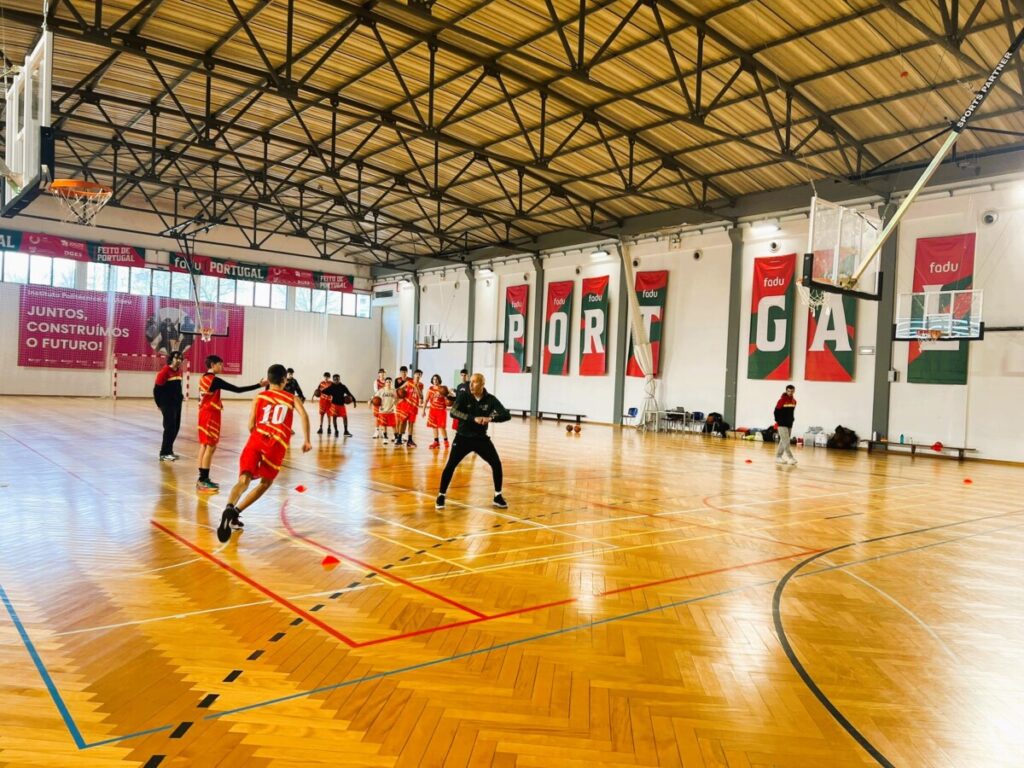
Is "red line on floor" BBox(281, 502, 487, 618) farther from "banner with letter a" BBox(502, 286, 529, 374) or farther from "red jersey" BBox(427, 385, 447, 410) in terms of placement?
"banner with letter a" BBox(502, 286, 529, 374)

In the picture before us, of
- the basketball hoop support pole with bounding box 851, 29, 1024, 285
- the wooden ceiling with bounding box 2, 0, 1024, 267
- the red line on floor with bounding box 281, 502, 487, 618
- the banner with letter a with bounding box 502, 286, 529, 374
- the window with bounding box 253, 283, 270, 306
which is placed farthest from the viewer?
the window with bounding box 253, 283, 270, 306

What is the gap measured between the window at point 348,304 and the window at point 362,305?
10.2 inches

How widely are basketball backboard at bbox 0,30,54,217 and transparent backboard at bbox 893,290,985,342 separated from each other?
19.3m

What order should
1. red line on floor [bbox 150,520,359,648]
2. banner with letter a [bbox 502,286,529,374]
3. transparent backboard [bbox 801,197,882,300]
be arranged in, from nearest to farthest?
red line on floor [bbox 150,520,359,648], transparent backboard [bbox 801,197,882,300], banner with letter a [bbox 502,286,529,374]

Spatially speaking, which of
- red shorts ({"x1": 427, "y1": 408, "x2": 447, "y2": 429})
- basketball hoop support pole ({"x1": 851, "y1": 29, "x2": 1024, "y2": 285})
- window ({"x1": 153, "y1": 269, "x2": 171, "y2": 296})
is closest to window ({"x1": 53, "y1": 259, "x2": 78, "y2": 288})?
window ({"x1": 153, "y1": 269, "x2": 171, "y2": 296})

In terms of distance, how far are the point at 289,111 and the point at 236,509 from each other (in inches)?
697

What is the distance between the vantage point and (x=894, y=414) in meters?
20.2

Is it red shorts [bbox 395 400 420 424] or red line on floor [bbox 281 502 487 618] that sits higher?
red shorts [bbox 395 400 420 424]

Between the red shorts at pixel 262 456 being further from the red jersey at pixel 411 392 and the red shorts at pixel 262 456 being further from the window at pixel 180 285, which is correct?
the window at pixel 180 285

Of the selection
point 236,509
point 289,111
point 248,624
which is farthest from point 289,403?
point 289,111

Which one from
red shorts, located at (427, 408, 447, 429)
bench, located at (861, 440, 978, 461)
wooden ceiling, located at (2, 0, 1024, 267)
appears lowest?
bench, located at (861, 440, 978, 461)

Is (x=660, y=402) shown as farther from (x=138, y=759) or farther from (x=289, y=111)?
(x=138, y=759)

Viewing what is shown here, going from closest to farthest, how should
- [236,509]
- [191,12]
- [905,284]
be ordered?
[236,509] → [191,12] → [905,284]

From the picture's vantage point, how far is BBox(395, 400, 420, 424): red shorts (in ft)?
54.0
